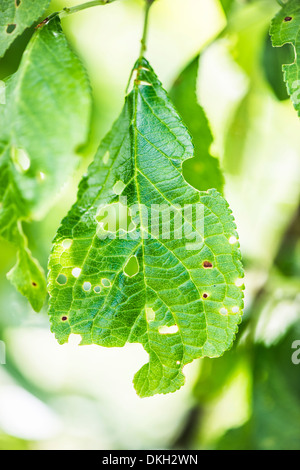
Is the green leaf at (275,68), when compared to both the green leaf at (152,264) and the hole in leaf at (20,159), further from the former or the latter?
the hole in leaf at (20,159)

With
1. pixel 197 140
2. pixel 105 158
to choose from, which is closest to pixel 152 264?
pixel 105 158

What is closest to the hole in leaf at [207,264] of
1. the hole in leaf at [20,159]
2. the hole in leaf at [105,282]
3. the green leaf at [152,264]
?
the green leaf at [152,264]

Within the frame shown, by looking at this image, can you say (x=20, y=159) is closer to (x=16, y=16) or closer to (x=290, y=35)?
(x=16, y=16)

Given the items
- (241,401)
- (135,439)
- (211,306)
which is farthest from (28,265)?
(135,439)

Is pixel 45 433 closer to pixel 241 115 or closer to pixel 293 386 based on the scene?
pixel 293 386

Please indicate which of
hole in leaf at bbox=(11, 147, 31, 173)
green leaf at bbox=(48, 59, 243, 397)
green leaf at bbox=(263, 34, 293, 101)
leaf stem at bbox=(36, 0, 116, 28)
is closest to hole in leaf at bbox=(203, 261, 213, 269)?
green leaf at bbox=(48, 59, 243, 397)

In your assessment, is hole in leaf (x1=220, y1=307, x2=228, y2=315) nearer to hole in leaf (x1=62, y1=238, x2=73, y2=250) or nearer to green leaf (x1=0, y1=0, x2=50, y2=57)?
hole in leaf (x1=62, y1=238, x2=73, y2=250)
